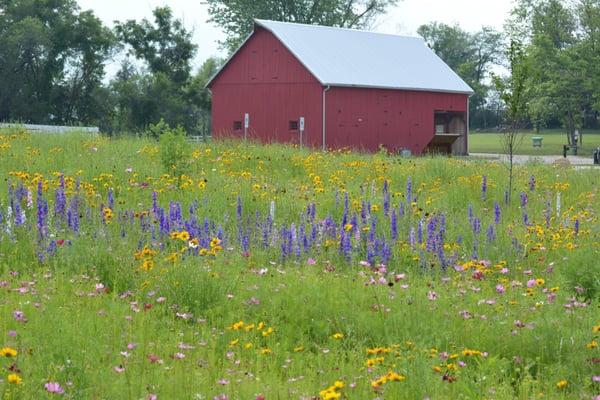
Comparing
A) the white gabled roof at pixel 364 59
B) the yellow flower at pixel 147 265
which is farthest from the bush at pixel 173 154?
the white gabled roof at pixel 364 59

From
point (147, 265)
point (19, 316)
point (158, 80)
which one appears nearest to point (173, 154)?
point (147, 265)

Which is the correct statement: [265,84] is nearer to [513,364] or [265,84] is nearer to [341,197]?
[341,197]

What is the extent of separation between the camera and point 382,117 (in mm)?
37938

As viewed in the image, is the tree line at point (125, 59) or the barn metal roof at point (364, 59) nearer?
the barn metal roof at point (364, 59)

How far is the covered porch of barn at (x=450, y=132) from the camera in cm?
4103

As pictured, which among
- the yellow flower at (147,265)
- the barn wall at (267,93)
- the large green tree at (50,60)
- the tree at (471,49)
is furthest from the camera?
the tree at (471,49)

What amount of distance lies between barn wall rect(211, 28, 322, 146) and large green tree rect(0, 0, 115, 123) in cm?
1383

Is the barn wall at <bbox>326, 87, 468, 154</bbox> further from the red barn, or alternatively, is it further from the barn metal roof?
the barn metal roof

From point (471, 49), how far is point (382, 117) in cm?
7328

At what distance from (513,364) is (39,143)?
45.5ft

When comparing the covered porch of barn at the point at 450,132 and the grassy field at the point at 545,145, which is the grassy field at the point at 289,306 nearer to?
the grassy field at the point at 545,145

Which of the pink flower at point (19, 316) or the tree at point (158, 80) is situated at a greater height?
the tree at point (158, 80)

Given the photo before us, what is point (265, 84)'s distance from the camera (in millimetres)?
38531

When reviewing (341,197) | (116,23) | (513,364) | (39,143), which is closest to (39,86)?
(116,23)
